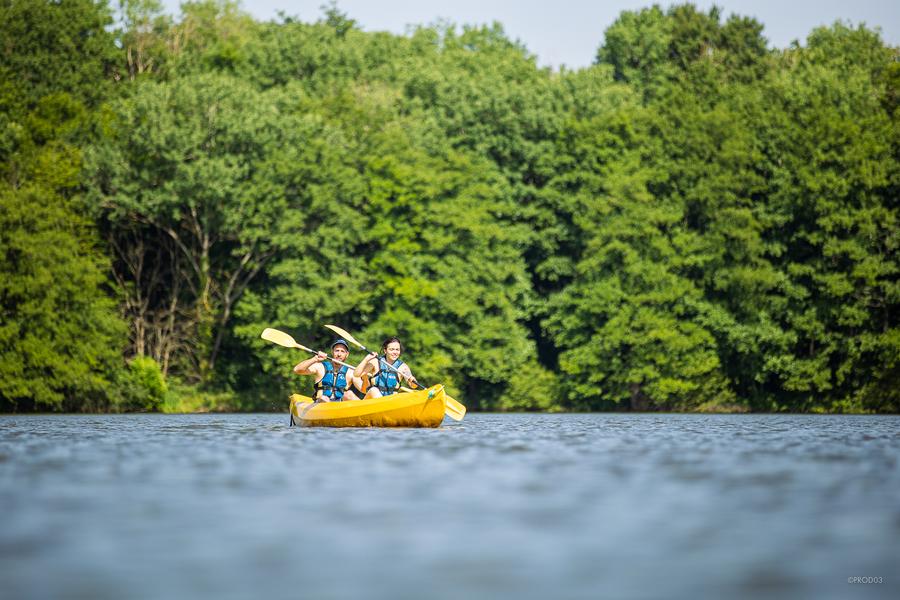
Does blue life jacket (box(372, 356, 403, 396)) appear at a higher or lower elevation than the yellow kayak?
higher

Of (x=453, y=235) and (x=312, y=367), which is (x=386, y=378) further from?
(x=453, y=235)

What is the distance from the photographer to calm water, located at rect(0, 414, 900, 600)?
7859 millimetres

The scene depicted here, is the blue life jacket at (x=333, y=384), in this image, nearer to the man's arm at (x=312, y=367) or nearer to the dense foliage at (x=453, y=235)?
the man's arm at (x=312, y=367)

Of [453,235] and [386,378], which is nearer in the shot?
[386,378]

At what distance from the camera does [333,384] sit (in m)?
28.7

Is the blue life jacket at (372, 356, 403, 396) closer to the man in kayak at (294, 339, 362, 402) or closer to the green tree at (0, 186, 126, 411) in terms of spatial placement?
the man in kayak at (294, 339, 362, 402)

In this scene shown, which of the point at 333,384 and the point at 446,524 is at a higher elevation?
the point at 333,384

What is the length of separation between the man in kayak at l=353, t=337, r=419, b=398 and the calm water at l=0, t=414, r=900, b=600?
27.3 feet

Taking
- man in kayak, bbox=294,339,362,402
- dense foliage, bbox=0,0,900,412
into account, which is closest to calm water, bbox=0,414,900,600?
man in kayak, bbox=294,339,362,402

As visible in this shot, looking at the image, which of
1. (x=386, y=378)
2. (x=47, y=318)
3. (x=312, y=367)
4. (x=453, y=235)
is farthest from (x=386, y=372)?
(x=453, y=235)

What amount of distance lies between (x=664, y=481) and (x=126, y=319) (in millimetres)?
40095

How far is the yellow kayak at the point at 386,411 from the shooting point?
24.8 meters

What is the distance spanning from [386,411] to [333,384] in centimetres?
383

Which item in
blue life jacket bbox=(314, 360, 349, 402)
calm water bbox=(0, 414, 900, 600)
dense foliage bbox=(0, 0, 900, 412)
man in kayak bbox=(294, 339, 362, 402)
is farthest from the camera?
dense foliage bbox=(0, 0, 900, 412)
